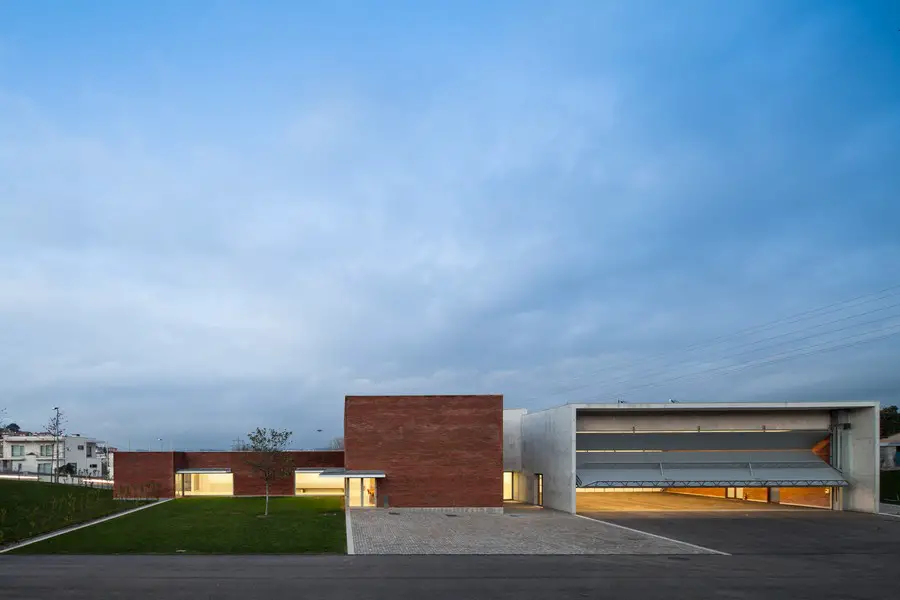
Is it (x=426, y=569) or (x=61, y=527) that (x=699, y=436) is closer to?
(x=426, y=569)

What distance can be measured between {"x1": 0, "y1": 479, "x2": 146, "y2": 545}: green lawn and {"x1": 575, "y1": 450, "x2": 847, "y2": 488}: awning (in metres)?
25.1

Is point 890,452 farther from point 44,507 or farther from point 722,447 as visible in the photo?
point 44,507

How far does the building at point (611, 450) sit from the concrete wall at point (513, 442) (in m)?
7.08

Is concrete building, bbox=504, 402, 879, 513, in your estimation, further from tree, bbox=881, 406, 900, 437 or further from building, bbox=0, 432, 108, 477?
building, bbox=0, 432, 108, 477

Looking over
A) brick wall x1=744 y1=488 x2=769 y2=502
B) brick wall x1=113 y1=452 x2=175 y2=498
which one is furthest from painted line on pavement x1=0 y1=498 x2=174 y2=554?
brick wall x1=744 y1=488 x2=769 y2=502

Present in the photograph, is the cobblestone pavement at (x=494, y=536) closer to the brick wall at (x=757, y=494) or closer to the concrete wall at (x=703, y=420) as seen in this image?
the concrete wall at (x=703, y=420)

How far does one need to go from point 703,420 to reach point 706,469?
281cm

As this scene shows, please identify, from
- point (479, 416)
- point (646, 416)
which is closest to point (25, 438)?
point (479, 416)

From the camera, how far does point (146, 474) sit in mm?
48344

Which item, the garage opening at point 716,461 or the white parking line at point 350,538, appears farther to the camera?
the garage opening at point 716,461

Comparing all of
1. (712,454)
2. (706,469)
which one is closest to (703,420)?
(712,454)

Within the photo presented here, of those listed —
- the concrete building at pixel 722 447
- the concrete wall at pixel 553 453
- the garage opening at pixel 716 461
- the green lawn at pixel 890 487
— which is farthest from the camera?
the green lawn at pixel 890 487

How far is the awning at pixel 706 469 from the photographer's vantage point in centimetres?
3734

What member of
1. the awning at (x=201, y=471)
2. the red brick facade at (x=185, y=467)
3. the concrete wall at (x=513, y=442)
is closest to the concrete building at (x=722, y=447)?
the concrete wall at (x=513, y=442)
